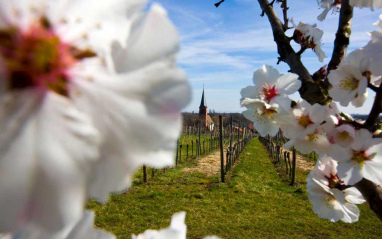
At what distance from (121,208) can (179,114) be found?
566cm

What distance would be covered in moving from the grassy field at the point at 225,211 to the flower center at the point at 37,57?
14.8 feet

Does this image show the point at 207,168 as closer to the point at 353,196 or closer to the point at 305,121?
the point at 353,196

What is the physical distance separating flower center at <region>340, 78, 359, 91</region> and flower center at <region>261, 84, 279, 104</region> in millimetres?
165

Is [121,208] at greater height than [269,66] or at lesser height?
lesser

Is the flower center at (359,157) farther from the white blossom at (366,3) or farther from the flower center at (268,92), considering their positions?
the white blossom at (366,3)

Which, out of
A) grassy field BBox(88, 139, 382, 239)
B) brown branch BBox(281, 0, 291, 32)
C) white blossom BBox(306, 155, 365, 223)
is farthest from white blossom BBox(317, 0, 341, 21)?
grassy field BBox(88, 139, 382, 239)

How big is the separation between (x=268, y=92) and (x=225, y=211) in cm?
529

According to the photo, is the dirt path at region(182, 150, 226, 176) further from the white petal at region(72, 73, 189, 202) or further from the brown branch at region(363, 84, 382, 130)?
the white petal at region(72, 73, 189, 202)

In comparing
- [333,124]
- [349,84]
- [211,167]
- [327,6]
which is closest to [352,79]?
[349,84]

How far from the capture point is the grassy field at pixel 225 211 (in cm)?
489

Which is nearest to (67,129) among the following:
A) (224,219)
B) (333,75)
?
(333,75)

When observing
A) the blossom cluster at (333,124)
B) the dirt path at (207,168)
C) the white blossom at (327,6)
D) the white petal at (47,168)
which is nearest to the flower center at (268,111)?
the blossom cluster at (333,124)

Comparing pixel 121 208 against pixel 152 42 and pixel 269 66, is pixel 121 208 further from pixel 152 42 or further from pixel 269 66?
pixel 152 42

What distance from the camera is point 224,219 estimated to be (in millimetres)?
5418
